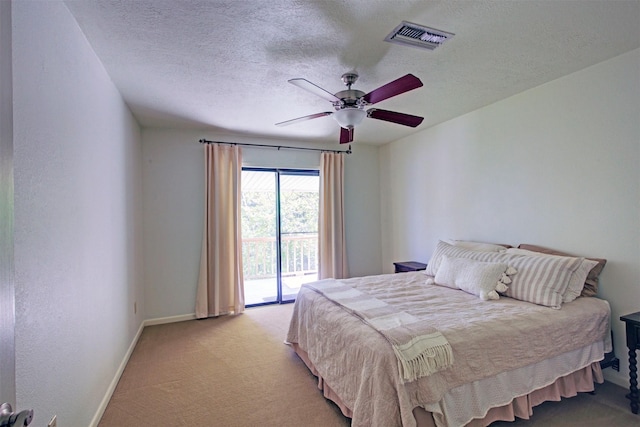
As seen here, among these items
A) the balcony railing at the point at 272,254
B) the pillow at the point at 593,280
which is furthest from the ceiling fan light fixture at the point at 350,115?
the balcony railing at the point at 272,254

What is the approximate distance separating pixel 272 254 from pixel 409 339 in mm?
3368

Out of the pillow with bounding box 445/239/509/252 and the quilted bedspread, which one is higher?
the pillow with bounding box 445/239/509/252

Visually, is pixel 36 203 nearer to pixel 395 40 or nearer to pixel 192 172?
pixel 395 40

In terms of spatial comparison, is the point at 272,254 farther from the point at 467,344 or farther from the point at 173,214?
the point at 467,344

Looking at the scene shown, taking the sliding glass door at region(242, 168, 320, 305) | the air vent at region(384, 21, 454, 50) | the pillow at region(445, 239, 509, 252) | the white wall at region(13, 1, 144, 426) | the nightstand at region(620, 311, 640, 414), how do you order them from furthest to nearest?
the sliding glass door at region(242, 168, 320, 305), the pillow at region(445, 239, 509, 252), the nightstand at region(620, 311, 640, 414), the air vent at region(384, 21, 454, 50), the white wall at region(13, 1, 144, 426)

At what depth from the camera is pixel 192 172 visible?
13.4 ft

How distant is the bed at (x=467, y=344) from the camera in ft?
5.45

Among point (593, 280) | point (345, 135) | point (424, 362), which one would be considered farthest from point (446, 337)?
point (345, 135)

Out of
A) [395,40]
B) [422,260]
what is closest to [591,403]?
[422,260]

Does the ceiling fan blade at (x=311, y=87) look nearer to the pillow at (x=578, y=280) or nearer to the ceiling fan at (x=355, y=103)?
the ceiling fan at (x=355, y=103)

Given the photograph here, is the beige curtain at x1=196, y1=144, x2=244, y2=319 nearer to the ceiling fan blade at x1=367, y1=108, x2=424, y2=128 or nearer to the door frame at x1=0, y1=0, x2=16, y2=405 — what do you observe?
the ceiling fan blade at x1=367, y1=108, x2=424, y2=128

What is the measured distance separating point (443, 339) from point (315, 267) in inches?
142

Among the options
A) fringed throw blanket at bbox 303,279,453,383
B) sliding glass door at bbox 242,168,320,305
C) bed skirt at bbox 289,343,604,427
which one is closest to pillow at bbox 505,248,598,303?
bed skirt at bbox 289,343,604,427

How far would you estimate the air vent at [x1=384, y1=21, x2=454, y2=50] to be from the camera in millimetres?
1854
